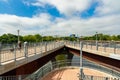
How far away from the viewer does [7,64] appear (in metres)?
11.9

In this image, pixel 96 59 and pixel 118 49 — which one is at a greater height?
pixel 118 49

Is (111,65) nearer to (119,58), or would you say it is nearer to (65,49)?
(119,58)

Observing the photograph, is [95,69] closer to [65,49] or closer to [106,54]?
[106,54]

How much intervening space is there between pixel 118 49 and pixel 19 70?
12.2 m

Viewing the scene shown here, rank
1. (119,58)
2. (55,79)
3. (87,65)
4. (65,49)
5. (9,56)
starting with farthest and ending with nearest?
(65,49)
(87,65)
(55,79)
(119,58)
(9,56)

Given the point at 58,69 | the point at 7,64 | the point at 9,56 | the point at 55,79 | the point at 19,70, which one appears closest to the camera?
the point at 7,64

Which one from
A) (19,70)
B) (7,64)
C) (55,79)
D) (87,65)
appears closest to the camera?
(7,64)

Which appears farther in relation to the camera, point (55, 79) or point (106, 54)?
point (55, 79)

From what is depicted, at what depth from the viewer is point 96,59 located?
25.9 metres

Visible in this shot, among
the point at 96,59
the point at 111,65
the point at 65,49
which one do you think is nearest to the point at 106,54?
the point at 111,65

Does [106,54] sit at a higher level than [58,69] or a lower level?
higher

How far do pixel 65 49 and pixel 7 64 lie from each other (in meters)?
47.3

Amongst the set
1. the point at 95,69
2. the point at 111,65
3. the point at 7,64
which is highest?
the point at 7,64

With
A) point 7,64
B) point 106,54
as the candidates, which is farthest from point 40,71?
point 7,64
